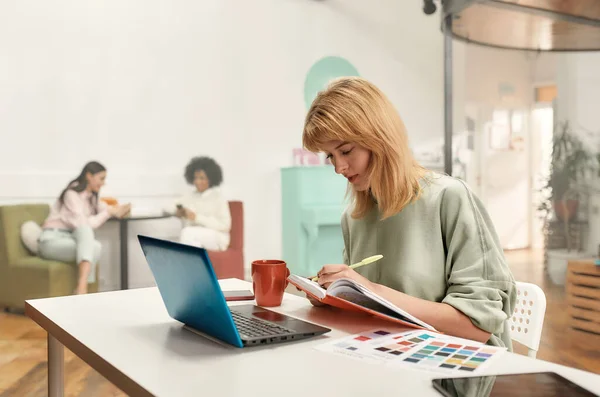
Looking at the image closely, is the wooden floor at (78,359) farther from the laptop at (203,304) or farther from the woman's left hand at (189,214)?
the laptop at (203,304)

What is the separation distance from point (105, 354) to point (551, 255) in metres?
3.65

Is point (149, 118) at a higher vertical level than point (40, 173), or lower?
higher

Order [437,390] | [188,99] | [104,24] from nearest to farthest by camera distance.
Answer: [437,390] < [104,24] < [188,99]

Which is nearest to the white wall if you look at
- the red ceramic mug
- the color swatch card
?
the red ceramic mug

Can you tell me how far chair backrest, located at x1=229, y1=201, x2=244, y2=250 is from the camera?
4.78 meters

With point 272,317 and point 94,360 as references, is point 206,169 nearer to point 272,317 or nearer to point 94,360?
point 272,317

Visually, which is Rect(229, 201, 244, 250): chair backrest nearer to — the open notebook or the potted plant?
the potted plant

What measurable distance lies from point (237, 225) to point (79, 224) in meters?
1.19

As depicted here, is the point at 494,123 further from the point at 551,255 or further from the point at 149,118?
the point at 149,118

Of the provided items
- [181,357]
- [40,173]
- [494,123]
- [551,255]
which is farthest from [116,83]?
[181,357]

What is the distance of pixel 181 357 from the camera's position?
0.97 m

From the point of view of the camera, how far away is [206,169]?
487cm

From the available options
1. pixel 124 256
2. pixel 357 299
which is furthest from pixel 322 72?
pixel 357 299

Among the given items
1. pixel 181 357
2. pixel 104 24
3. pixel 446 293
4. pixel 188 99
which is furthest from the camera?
A: pixel 188 99
